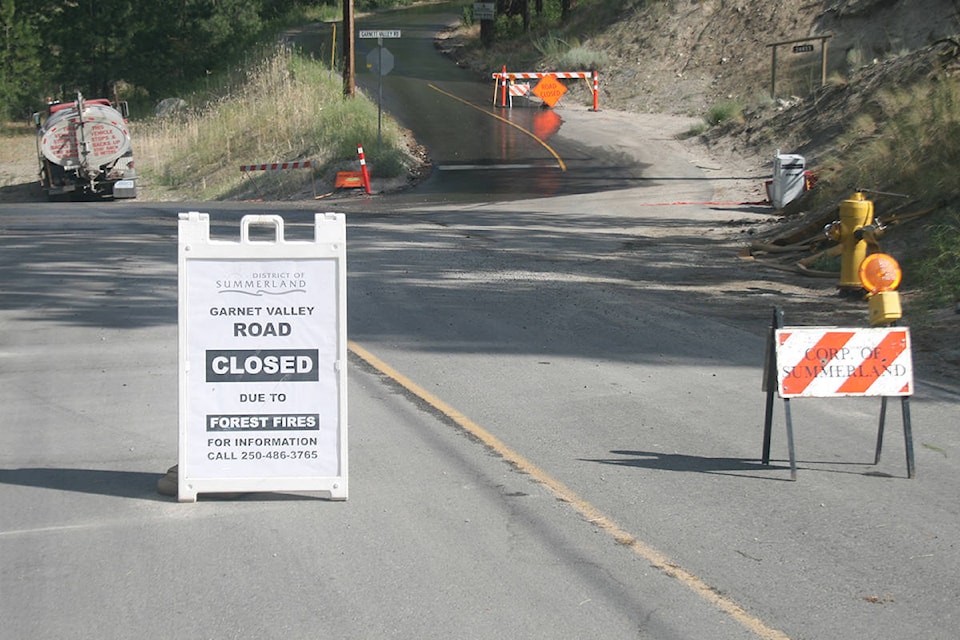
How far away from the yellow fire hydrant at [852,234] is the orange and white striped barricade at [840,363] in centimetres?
624

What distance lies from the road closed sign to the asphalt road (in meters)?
0.25

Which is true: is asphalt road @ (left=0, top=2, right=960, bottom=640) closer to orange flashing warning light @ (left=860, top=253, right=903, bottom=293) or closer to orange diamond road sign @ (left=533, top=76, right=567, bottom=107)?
orange flashing warning light @ (left=860, top=253, right=903, bottom=293)

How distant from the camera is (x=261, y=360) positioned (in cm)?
607

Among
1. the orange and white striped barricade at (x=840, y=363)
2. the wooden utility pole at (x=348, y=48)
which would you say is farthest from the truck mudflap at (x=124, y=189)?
the orange and white striped barricade at (x=840, y=363)

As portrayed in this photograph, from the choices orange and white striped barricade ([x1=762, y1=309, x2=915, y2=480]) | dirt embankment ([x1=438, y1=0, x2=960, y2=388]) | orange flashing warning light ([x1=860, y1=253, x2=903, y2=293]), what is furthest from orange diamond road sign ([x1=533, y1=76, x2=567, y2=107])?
orange and white striped barricade ([x1=762, y1=309, x2=915, y2=480])

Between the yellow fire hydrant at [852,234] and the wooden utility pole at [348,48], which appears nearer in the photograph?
the yellow fire hydrant at [852,234]

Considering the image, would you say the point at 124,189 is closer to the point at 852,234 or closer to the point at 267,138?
the point at 267,138

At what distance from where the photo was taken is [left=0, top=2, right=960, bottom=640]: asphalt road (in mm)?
4969

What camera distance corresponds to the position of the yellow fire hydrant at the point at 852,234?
1284cm

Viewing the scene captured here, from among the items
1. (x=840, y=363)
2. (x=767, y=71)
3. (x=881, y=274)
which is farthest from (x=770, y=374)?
(x=767, y=71)

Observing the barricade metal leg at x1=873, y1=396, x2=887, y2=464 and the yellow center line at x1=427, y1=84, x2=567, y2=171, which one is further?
the yellow center line at x1=427, y1=84, x2=567, y2=171

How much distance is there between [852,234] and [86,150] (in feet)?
79.8

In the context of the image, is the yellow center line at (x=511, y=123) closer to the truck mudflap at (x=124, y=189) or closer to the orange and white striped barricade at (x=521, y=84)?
the orange and white striped barricade at (x=521, y=84)

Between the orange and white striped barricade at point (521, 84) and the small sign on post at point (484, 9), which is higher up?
the small sign on post at point (484, 9)
